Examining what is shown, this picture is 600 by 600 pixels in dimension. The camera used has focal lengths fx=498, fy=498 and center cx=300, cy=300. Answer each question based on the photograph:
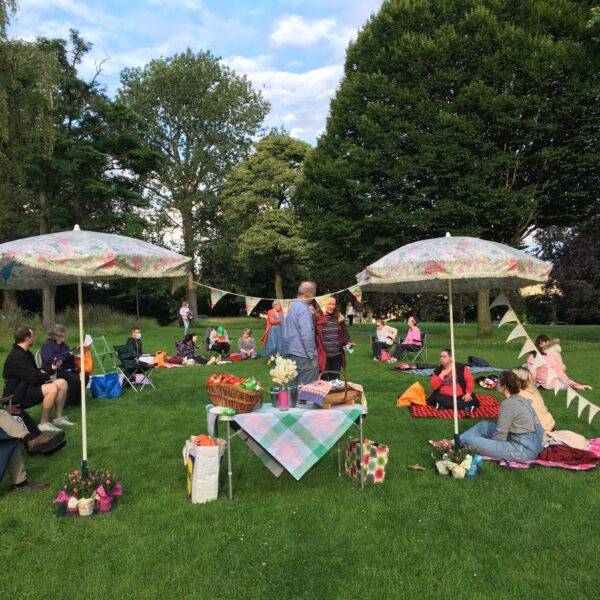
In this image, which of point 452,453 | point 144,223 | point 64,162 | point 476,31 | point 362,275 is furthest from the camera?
point 144,223

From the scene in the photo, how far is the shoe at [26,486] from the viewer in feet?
15.4

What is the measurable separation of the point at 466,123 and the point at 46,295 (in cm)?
1898

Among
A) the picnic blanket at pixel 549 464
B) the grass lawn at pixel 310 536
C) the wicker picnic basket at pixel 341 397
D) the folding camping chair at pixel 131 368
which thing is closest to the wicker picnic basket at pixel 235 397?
the wicker picnic basket at pixel 341 397

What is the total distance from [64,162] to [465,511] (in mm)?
23858

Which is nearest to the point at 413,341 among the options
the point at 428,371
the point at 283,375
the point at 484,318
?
the point at 428,371

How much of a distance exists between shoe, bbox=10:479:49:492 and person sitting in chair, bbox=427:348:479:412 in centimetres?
544

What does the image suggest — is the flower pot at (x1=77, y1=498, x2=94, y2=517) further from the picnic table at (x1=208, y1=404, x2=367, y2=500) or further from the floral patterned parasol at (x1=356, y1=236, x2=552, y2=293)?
the floral patterned parasol at (x1=356, y1=236, x2=552, y2=293)

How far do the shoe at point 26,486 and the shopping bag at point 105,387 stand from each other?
4.46 meters

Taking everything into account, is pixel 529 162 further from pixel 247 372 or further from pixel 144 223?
pixel 144 223

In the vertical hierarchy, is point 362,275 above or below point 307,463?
above

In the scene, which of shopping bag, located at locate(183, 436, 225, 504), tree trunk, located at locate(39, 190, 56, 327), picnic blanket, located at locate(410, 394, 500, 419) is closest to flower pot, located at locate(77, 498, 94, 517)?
shopping bag, located at locate(183, 436, 225, 504)

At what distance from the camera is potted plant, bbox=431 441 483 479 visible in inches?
190

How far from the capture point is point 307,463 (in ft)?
14.0

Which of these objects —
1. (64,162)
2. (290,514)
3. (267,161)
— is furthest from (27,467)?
(267,161)
